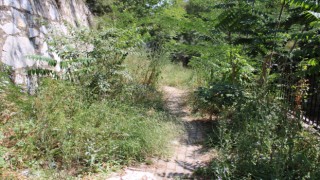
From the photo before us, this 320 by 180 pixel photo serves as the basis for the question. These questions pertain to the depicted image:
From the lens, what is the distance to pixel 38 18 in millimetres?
4789

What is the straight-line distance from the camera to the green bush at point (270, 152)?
278 cm

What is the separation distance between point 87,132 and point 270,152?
2.19 m

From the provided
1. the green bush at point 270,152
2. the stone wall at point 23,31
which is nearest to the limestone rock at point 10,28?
the stone wall at point 23,31

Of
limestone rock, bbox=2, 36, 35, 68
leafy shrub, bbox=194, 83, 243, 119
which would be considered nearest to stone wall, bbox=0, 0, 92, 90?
limestone rock, bbox=2, 36, 35, 68

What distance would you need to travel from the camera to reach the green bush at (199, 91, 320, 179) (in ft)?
9.11

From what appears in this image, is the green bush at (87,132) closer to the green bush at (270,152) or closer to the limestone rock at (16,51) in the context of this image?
the limestone rock at (16,51)

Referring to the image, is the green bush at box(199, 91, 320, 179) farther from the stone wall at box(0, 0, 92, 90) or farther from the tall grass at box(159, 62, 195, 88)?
the tall grass at box(159, 62, 195, 88)

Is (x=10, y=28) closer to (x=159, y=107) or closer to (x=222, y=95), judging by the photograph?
(x=159, y=107)

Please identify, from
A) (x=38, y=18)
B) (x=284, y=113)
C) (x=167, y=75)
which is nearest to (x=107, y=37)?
(x=38, y=18)

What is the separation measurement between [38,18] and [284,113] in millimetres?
4252

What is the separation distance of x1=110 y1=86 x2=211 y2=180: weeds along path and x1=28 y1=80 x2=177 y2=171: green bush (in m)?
0.18

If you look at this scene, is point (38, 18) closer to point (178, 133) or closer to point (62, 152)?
point (62, 152)

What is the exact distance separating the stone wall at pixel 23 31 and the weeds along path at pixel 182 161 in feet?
7.96

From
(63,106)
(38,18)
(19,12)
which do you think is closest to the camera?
(63,106)
